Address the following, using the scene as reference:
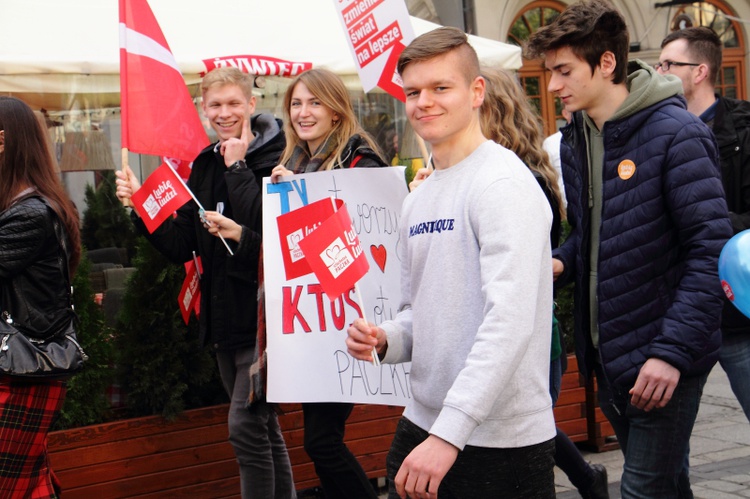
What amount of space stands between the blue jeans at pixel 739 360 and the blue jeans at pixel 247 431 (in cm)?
188

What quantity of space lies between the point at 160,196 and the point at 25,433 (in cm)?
116

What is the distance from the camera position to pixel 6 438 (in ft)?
12.3

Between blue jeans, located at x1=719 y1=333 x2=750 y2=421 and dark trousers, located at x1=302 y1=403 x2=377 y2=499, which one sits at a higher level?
blue jeans, located at x1=719 y1=333 x2=750 y2=421

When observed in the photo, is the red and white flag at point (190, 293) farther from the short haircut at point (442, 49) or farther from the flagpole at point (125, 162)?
the short haircut at point (442, 49)

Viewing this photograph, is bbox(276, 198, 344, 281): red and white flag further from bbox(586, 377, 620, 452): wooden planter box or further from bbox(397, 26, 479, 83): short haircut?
bbox(586, 377, 620, 452): wooden planter box

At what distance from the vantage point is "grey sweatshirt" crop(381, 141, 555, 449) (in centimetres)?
220

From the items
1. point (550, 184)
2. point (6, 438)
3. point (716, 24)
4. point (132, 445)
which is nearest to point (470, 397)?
point (550, 184)

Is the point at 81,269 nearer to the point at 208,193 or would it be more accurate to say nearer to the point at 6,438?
the point at 208,193

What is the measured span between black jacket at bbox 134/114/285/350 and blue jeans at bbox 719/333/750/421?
194 centimetres

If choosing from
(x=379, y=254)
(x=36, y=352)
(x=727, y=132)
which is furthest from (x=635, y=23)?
(x=36, y=352)

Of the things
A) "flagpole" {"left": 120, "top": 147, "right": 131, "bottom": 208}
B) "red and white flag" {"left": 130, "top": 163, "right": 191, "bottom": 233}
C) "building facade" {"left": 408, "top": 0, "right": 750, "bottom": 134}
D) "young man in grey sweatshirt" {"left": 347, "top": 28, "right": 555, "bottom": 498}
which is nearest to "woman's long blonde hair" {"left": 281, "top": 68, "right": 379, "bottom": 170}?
"red and white flag" {"left": 130, "top": 163, "right": 191, "bottom": 233}

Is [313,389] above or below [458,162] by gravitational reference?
below

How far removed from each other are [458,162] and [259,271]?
6.43 ft

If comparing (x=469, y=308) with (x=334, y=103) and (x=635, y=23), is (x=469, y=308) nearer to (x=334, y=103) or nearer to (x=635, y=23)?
(x=334, y=103)
